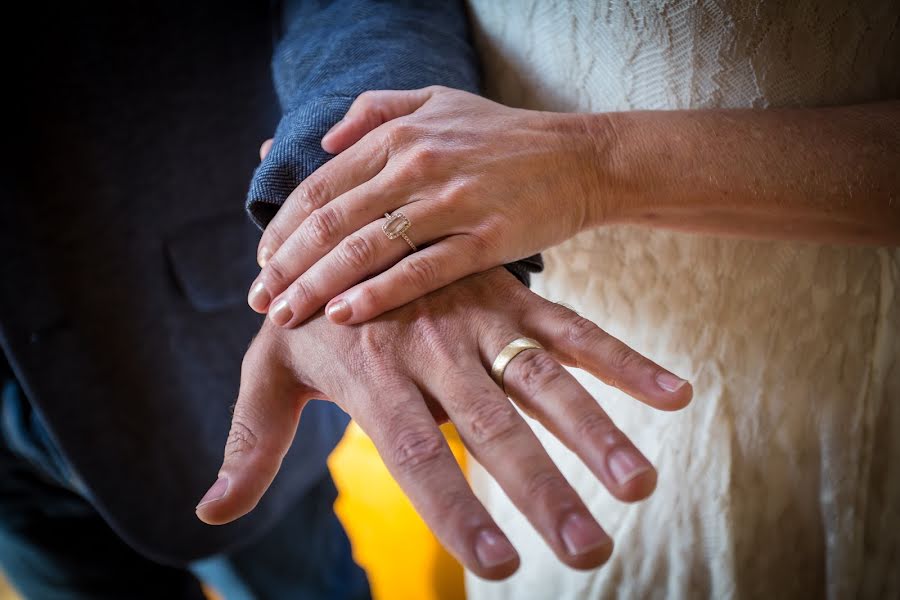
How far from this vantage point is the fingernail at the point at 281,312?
506 mm

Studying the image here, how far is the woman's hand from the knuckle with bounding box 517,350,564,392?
11 centimetres

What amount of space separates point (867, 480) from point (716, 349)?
0.86ft

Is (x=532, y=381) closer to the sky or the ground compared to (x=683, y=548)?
closer to the sky

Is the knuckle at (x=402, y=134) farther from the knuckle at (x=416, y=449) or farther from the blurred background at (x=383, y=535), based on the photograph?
the blurred background at (x=383, y=535)

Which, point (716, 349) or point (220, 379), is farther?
point (220, 379)

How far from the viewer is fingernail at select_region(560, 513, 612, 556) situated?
347 millimetres

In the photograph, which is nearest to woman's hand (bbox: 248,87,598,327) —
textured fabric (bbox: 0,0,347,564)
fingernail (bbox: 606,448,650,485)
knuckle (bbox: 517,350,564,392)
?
knuckle (bbox: 517,350,564,392)

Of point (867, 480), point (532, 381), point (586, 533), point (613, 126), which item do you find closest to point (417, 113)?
point (613, 126)

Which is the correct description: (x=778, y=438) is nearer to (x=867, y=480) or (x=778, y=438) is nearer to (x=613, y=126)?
(x=867, y=480)

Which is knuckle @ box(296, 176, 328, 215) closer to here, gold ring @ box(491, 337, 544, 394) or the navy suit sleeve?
the navy suit sleeve

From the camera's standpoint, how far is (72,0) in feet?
2.31

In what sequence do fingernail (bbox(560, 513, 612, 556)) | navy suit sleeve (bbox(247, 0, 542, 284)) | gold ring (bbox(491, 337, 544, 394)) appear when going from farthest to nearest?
navy suit sleeve (bbox(247, 0, 542, 284))
gold ring (bbox(491, 337, 544, 394))
fingernail (bbox(560, 513, 612, 556))

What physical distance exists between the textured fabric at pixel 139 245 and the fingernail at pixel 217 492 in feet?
1.62

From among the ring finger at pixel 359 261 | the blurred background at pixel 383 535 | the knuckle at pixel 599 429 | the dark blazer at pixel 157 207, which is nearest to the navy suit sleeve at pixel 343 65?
the dark blazer at pixel 157 207
